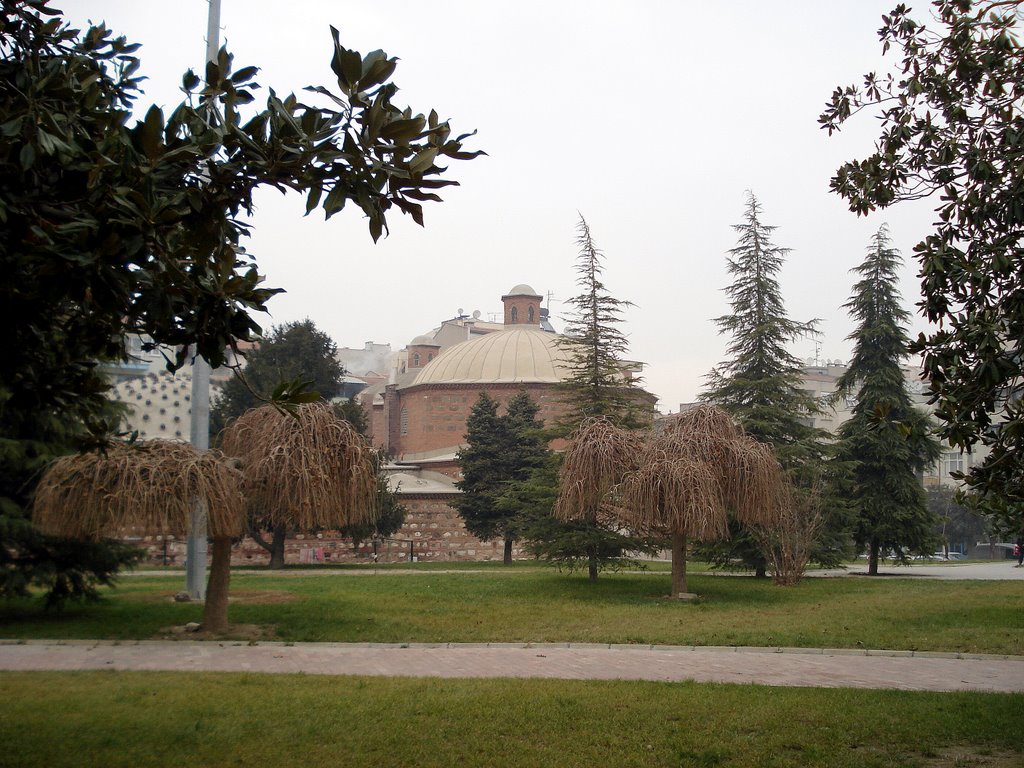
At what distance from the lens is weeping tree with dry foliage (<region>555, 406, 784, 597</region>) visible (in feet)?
53.6

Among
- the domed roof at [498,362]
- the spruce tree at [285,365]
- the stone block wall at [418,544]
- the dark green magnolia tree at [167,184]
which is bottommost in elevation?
the stone block wall at [418,544]

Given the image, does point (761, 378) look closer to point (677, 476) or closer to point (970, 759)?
point (677, 476)

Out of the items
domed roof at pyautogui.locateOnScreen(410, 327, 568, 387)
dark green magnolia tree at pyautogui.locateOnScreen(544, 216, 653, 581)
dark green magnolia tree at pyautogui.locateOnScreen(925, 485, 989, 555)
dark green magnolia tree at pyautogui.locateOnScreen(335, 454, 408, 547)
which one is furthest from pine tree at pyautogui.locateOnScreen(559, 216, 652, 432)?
dark green magnolia tree at pyautogui.locateOnScreen(925, 485, 989, 555)

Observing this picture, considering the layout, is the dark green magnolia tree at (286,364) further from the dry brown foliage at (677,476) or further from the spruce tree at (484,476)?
the dry brown foliage at (677,476)

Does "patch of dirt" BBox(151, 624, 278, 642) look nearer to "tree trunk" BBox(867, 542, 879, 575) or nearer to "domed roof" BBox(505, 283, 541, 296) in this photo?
"tree trunk" BBox(867, 542, 879, 575)

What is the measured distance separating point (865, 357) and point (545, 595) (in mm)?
16234

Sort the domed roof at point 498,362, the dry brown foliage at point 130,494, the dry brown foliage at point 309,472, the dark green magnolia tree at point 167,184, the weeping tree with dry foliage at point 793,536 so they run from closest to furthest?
the dark green magnolia tree at point 167,184, the dry brown foliage at point 130,494, the dry brown foliage at point 309,472, the weeping tree with dry foliage at point 793,536, the domed roof at point 498,362

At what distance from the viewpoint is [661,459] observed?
1680 centimetres

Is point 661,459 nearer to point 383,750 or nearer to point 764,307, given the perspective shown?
point 383,750

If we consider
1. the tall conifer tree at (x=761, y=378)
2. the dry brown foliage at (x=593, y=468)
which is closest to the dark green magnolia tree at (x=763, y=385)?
the tall conifer tree at (x=761, y=378)

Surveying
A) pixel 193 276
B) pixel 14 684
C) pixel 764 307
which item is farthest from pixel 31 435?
pixel 764 307

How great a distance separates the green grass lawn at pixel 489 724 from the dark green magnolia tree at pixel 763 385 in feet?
60.1

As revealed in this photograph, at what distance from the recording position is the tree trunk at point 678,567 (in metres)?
17.3

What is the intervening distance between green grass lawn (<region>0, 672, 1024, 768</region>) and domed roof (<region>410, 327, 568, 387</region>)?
142ft
